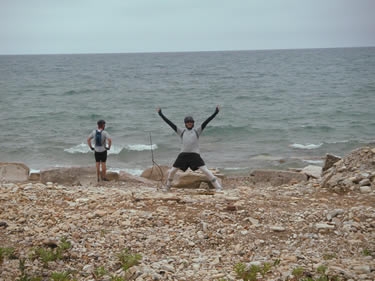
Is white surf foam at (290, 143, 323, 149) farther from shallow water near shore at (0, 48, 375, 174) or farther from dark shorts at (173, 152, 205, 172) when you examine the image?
dark shorts at (173, 152, 205, 172)

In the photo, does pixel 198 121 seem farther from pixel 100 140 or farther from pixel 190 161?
pixel 190 161

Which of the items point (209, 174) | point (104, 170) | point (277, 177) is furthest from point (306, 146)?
point (209, 174)

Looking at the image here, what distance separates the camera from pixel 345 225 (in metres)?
7.74

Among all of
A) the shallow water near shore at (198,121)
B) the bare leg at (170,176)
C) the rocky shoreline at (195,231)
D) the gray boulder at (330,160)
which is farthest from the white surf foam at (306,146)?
the bare leg at (170,176)

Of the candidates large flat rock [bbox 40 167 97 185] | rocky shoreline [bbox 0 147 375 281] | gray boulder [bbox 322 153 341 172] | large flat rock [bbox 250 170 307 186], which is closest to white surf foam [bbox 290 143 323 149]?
large flat rock [bbox 250 170 307 186]

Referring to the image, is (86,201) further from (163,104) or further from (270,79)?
(270,79)

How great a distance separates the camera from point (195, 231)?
776 centimetres

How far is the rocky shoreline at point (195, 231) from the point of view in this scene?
6.48m

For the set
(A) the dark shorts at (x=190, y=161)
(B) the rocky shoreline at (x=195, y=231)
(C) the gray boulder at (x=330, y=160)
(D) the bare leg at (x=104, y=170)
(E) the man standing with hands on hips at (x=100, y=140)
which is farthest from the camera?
(D) the bare leg at (x=104, y=170)

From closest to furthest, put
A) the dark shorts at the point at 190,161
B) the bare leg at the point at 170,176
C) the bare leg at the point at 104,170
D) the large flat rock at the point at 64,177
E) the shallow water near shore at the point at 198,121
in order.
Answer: the dark shorts at the point at 190,161 → the bare leg at the point at 170,176 → the bare leg at the point at 104,170 → the large flat rock at the point at 64,177 → the shallow water near shore at the point at 198,121

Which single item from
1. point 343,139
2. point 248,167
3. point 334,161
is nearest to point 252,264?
point 334,161

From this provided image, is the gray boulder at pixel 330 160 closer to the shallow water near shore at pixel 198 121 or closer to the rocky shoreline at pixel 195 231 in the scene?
the rocky shoreline at pixel 195 231

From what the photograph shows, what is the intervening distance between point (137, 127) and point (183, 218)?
23.2m

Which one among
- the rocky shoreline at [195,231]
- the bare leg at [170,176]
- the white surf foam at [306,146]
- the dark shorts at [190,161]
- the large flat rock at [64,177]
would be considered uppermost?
the dark shorts at [190,161]
